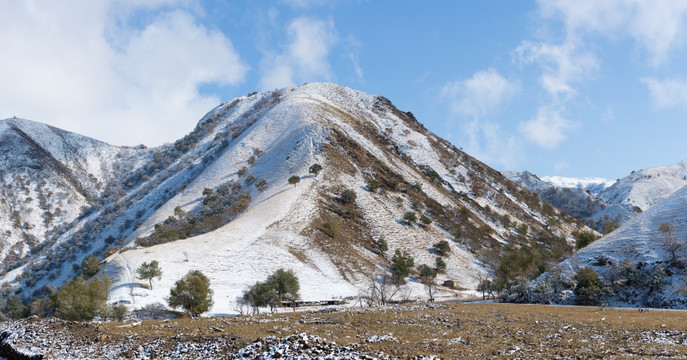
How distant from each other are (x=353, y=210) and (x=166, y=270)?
44683 mm

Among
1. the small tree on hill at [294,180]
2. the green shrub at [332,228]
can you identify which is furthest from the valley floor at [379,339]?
the small tree on hill at [294,180]

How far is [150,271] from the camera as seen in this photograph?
52.0 meters

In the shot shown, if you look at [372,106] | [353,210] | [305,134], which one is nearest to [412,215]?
[353,210]

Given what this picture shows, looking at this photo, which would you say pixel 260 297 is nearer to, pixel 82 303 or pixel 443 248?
pixel 82 303

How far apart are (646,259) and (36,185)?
19293 cm

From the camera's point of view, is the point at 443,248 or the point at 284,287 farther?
the point at 443,248

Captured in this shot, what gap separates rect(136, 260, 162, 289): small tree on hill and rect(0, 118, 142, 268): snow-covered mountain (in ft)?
335

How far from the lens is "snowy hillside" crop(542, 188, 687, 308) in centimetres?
4428

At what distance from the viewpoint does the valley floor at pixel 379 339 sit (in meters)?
16.4

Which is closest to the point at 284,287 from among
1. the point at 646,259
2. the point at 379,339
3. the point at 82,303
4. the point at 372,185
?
the point at 82,303

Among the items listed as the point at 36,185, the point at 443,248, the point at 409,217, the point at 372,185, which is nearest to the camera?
the point at 443,248

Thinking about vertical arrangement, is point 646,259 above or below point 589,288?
above

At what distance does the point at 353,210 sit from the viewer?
3634 inches

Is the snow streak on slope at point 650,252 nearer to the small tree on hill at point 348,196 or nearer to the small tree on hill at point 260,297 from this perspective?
the small tree on hill at point 260,297
